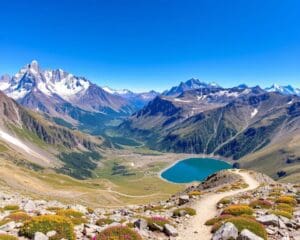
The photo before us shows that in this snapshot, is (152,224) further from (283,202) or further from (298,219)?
(283,202)

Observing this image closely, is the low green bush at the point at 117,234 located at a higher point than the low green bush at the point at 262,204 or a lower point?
lower

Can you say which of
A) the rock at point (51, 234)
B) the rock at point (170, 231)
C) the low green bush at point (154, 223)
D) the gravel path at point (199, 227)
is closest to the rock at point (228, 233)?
the gravel path at point (199, 227)

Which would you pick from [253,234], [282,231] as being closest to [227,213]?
[282,231]

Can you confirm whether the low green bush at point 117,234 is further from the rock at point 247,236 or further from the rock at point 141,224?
the rock at point 247,236

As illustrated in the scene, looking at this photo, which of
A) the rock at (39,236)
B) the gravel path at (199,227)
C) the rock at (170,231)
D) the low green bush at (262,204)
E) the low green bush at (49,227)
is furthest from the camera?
the low green bush at (262,204)

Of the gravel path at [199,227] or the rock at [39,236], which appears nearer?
the rock at [39,236]

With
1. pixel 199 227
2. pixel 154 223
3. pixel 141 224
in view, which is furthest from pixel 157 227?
pixel 199 227

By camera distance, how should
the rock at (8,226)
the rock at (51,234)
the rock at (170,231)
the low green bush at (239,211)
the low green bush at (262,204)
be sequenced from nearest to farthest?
the rock at (51,234)
the rock at (8,226)
the rock at (170,231)
the low green bush at (239,211)
the low green bush at (262,204)

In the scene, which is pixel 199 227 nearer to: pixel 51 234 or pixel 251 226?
pixel 251 226
